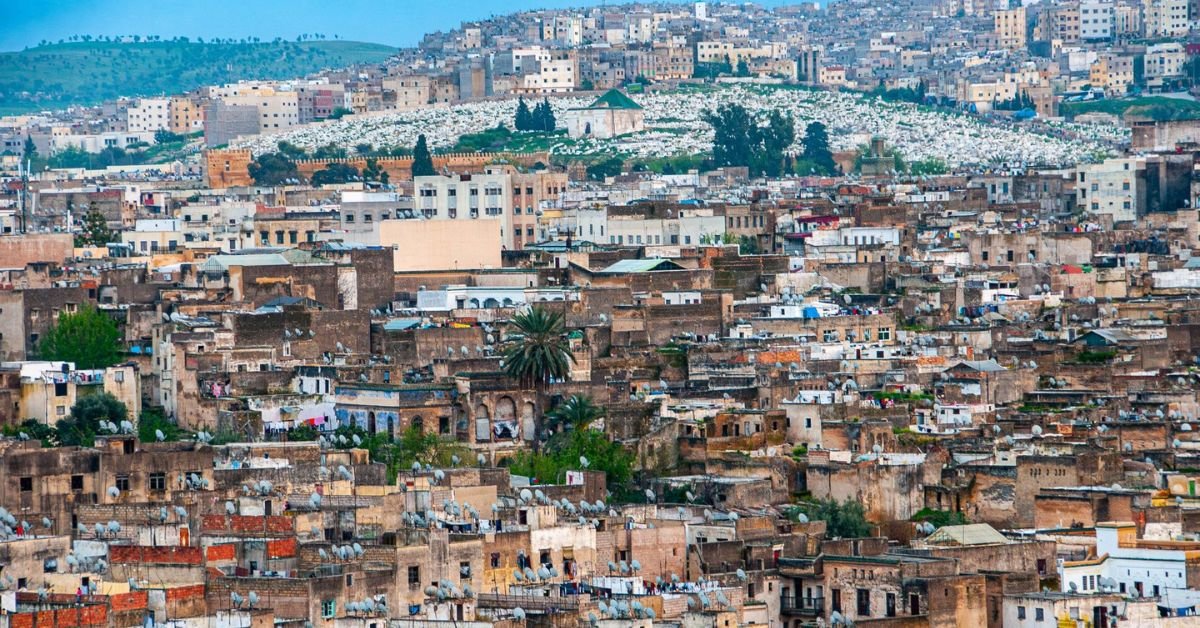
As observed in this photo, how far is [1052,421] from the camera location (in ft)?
199

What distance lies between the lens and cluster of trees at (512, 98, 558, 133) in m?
172

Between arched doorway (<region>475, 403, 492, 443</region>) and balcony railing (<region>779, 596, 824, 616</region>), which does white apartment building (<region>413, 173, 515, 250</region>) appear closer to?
arched doorway (<region>475, 403, 492, 443</region>)

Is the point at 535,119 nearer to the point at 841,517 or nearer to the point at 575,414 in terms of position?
the point at 575,414

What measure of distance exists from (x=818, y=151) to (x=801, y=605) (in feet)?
367

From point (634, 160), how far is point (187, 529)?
11222 cm

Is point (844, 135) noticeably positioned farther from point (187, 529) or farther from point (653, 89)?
point (187, 529)

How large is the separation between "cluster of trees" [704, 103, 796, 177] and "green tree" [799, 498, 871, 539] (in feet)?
304

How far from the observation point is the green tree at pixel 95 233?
93562 mm

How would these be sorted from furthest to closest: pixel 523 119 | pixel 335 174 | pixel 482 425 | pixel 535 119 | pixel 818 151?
pixel 535 119, pixel 523 119, pixel 818 151, pixel 335 174, pixel 482 425

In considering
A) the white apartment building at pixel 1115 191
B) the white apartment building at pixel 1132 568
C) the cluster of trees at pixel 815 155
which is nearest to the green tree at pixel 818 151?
the cluster of trees at pixel 815 155

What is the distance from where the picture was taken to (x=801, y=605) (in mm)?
47062

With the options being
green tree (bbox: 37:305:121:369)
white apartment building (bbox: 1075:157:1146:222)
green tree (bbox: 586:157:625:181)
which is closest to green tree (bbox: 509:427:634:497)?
green tree (bbox: 37:305:121:369)

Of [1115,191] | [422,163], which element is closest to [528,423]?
[1115,191]

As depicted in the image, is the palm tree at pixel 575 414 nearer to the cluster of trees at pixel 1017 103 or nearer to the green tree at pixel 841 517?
the green tree at pixel 841 517
